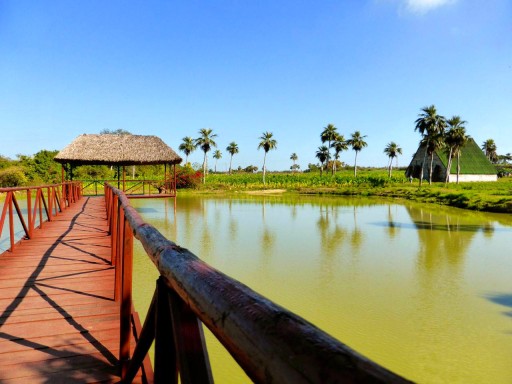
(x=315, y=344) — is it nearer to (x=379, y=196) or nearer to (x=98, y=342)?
(x=98, y=342)

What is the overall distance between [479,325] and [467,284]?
218 centimetres

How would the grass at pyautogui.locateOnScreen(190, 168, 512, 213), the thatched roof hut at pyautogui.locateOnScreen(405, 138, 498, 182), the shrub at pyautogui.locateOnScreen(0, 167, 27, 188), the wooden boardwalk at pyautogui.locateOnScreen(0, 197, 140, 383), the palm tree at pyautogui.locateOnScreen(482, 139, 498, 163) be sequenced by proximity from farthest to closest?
1. the palm tree at pyautogui.locateOnScreen(482, 139, 498, 163)
2. the thatched roof hut at pyautogui.locateOnScreen(405, 138, 498, 182)
3. the shrub at pyautogui.locateOnScreen(0, 167, 27, 188)
4. the grass at pyautogui.locateOnScreen(190, 168, 512, 213)
5. the wooden boardwalk at pyautogui.locateOnScreen(0, 197, 140, 383)

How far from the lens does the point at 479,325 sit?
5.48 metres

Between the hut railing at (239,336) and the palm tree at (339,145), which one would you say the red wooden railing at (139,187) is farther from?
the palm tree at (339,145)

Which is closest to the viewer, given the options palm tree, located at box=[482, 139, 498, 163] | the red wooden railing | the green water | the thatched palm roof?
the green water

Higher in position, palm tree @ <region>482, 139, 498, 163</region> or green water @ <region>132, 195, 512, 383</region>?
palm tree @ <region>482, 139, 498, 163</region>

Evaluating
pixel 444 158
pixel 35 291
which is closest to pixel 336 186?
pixel 444 158

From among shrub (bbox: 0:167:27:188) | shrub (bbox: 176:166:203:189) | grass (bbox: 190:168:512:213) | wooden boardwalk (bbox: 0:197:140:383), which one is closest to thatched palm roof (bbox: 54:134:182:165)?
wooden boardwalk (bbox: 0:197:140:383)

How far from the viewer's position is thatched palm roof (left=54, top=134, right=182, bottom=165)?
17.9 meters

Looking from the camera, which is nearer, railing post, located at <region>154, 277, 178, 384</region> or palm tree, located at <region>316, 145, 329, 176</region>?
railing post, located at <region>154, 277, 178, 384</region>

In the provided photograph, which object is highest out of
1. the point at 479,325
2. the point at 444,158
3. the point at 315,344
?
the point at 444,158

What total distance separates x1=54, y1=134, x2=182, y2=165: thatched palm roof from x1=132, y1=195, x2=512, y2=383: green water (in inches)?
212

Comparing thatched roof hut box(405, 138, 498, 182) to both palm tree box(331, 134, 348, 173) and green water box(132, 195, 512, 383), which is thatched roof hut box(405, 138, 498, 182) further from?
green water box(132, 195, 512, 383)

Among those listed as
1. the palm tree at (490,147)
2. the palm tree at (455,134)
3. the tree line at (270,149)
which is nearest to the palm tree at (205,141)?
the tree line at (270,149)
